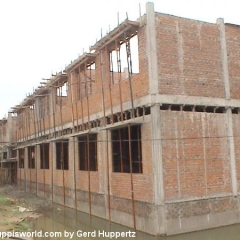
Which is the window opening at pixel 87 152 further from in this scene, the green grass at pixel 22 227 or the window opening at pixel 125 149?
the green grass at pixel 22 227

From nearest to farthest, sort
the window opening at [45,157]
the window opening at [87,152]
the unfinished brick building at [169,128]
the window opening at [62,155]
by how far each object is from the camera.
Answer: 1. the unfinished brick building at [169,128]
2. the window opening at [87,152]
3. the window opening at [62,155]
4. the window opening at [45,157]

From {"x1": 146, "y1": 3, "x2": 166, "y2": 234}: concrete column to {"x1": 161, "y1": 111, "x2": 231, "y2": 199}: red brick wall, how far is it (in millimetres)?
232

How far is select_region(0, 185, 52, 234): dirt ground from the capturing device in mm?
12031

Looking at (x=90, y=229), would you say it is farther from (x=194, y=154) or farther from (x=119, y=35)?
(x=119, y=35)

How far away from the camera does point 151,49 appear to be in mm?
10875

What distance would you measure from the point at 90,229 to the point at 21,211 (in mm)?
4942

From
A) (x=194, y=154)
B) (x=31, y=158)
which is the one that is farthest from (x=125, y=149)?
(x=31, y=158)

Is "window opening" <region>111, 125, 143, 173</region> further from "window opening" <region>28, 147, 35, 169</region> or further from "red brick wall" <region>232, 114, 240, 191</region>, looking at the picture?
"window opening" <region>28, 147, 35, 169</region>

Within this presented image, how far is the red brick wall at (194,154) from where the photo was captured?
10.7 m

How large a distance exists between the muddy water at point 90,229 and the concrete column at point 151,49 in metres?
4.54

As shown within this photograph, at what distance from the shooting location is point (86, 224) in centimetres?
1310

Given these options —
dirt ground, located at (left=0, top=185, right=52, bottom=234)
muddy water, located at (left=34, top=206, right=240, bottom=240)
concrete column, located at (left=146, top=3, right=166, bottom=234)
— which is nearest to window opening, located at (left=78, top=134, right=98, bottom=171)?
muddy water, located at (left=34, top=206, right=240, bottom=240)

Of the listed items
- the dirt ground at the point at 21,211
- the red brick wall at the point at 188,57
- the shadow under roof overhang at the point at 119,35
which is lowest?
the dirt ground at the point at 21,211

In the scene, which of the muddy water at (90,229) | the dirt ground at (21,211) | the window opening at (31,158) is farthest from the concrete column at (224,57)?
the window opening at (31,158)
